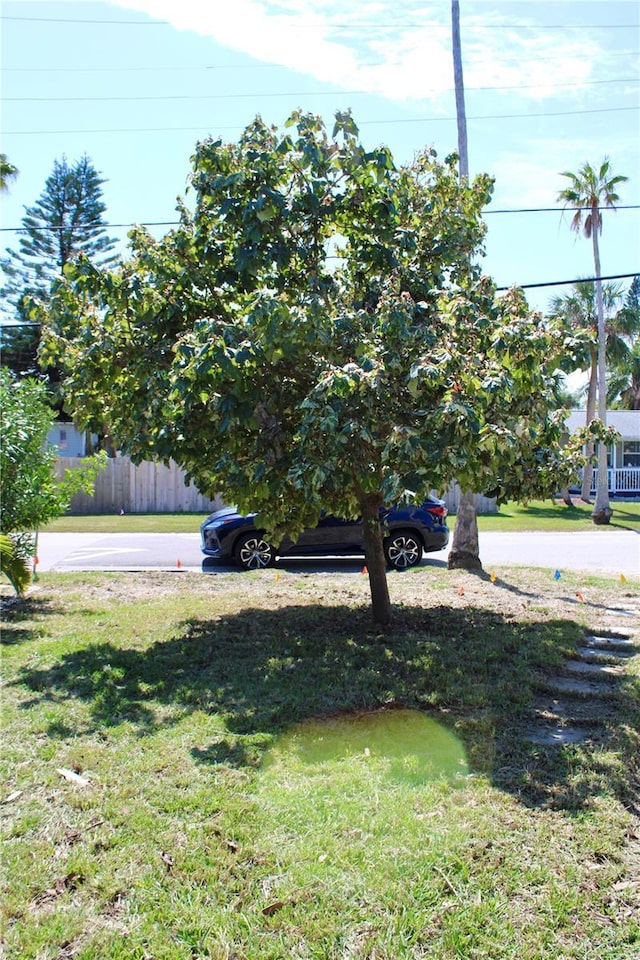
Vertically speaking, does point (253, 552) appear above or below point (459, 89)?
below

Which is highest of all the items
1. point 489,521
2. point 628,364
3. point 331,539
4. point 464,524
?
point 628,364

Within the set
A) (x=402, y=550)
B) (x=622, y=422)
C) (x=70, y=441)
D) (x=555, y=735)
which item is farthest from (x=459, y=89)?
(x=70, y=441)

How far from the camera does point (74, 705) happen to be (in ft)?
18.2

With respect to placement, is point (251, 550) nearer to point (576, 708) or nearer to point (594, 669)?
point (594, 669)

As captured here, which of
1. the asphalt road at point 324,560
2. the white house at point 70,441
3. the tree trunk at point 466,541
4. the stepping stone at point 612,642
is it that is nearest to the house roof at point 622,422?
the asphalt road at point 324,560

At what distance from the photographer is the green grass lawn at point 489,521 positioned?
2191cm

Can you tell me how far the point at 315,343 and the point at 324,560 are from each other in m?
9.28

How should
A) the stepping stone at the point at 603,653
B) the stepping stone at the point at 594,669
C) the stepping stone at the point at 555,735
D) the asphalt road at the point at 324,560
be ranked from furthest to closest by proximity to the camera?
the asphalt road at the point at 324,560 < the stepping stone at the point at 603,653 < the stepping stone at the point at 594,669 < the stepping stone at the point at 555,735

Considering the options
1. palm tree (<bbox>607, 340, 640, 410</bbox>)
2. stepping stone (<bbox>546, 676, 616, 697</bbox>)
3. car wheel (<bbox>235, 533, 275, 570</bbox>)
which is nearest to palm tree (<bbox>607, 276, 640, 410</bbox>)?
palm tree (<bbox>607, 340, 640, 410</bbox>)

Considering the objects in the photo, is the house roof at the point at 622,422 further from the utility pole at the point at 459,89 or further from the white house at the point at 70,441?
the utility pole at the point at 459,89

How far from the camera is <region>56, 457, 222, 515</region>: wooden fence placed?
28438mm

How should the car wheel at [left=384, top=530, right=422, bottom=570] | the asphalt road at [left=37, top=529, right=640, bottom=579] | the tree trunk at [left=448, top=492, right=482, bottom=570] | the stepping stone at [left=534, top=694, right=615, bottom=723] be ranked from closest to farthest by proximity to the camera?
the stepping stone at [left=534, top=694, right=615, bottom=723]
the tree trunk at [left=448, top=492, right=482, bottom=570]
the car wheel at [left=384, top=530, right=422, bottom=570]
the asphalt road at [left=37, top=529, right=640, bottom=579]

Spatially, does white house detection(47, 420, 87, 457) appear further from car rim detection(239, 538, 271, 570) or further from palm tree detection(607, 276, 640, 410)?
car rim detection(239, 538, 271, 570)

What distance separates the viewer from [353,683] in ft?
19.7
